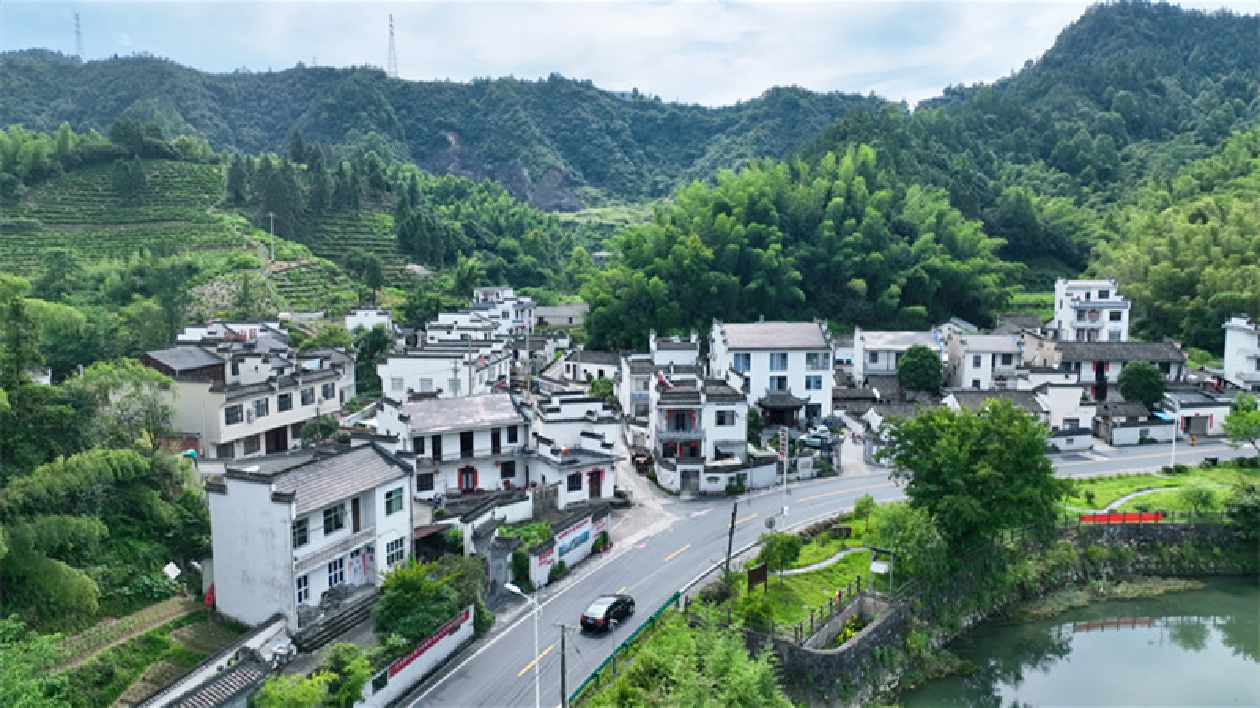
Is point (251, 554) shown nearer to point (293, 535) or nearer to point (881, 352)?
point (293, 535)

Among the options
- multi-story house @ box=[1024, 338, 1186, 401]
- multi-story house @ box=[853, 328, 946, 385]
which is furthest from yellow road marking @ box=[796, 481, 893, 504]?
multi-story house @ box=[1024, 338, 1186, 401]

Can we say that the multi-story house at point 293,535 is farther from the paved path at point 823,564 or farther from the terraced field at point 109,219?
the terraced field at point 109,219

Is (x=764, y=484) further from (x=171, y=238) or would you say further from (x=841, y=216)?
(x=171, y=238)

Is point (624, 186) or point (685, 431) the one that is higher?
point (624, 186)

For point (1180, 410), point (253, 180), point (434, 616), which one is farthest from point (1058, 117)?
point (434, 616)

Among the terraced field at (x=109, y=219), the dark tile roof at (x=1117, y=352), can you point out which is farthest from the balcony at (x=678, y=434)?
the terraced field at (x=109, y=219)

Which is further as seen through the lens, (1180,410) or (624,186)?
(624,186)

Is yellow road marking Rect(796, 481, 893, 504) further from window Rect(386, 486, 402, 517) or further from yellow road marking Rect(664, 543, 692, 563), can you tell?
window Rect(386, 486, 402, 517)
